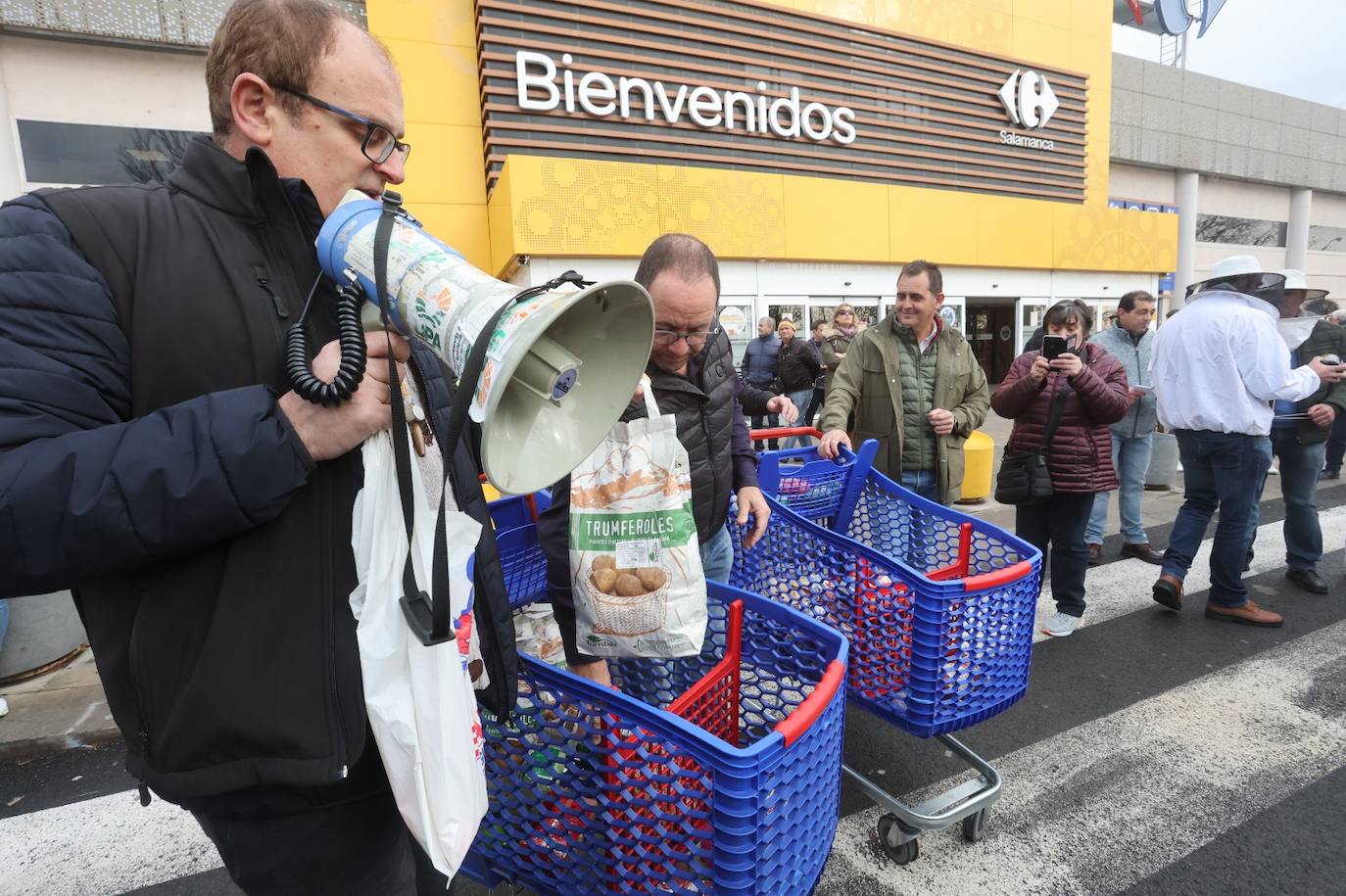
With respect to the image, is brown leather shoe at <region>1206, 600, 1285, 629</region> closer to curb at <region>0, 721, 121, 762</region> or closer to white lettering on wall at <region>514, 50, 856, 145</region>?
curb at <region>0, 721, 121, 762</region>

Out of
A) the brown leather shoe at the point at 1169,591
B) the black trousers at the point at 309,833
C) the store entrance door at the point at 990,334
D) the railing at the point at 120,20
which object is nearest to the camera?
the black trousers at the point at 309,833

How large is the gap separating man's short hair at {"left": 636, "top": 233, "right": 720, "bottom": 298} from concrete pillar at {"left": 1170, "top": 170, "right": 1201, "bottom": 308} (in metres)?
24.3

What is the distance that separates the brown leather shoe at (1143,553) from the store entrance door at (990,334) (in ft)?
47.9

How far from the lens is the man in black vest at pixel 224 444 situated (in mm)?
850

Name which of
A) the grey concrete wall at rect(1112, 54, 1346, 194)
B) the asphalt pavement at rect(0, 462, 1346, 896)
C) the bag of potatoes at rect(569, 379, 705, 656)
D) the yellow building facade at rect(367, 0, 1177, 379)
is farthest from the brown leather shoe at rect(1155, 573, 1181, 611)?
the grey concrete wall at rect(1112, 54, 1346, 194)

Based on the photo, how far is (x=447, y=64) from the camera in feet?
37.3

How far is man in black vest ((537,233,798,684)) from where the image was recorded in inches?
70.0

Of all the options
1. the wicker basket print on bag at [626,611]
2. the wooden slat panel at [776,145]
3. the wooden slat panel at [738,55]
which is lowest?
the wicker basket print on bag at [626,611]

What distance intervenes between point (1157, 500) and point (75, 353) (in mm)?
8773

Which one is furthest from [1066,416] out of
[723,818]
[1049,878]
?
[723,818]

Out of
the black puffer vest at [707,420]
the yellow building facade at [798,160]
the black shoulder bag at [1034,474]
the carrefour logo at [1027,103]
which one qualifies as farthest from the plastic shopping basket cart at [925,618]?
the carrefour logo at [1027,103]

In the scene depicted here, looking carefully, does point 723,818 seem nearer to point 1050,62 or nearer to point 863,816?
point 863,816

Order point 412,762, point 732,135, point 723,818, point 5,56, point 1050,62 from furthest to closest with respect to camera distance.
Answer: point 1050,62
point 732,135
point 5,56
point 723,818
point 412,762

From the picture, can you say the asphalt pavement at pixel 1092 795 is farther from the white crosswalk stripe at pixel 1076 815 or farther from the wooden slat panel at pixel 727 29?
the wooden slat panel at pixel 727 29
